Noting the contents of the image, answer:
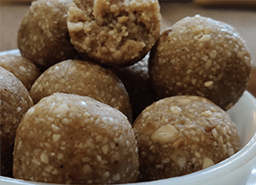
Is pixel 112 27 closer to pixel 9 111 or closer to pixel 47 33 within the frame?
pixel 47 33

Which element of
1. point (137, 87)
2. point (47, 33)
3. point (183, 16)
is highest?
point (47, 33)

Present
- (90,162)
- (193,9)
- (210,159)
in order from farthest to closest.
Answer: (193,9) → (210,159) → (90,162)

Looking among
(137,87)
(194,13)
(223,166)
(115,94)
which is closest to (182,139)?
(223,166)

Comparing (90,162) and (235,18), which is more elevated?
(90,162)

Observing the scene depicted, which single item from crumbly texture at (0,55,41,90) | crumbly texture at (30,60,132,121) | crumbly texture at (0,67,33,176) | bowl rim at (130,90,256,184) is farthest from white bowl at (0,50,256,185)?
crumbly texture at (0,55,41,90)

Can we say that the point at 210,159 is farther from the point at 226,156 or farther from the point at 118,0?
the point at 118,0

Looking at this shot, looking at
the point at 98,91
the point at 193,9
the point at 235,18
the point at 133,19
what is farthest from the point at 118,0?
the point at 193,9
